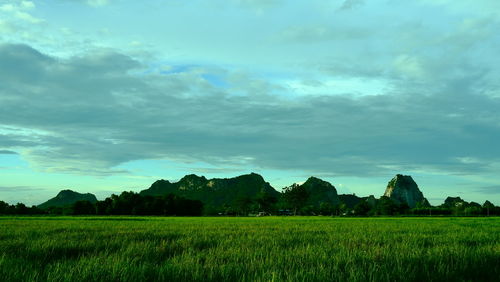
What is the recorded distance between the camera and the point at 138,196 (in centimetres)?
10575

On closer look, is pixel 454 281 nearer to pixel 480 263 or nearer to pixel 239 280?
pixel 480 263

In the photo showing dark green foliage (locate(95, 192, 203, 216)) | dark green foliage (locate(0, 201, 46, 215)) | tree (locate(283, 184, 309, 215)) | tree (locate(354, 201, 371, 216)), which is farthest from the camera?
tree (locate(283, 184, 309, 215))

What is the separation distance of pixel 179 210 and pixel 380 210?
204 feet

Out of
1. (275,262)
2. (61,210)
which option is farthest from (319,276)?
(61,210)

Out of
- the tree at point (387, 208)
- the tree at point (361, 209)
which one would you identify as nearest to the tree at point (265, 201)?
the tree at point (361, 209)

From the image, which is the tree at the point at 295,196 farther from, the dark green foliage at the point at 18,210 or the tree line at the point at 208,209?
the dark green foliage at the point at 18,210

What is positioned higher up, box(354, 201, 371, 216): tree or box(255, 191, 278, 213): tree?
box(255, 191, 278, 213): tree

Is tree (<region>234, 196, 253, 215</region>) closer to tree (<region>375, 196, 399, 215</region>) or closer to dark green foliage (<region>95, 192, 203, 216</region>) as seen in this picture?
dark green foliage (<region>95, 192, 203, 216</region>)

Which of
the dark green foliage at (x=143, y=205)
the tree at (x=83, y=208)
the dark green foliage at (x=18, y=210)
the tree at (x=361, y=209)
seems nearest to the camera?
the dark green foliage at (x=18, y=210)

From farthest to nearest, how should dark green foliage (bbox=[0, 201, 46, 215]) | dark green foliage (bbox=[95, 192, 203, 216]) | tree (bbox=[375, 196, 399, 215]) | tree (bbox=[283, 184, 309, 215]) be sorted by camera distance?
1. tree (bbox=[283, 184, 309, 215])
2. tree (bbox=[375, 196, 399, 215])
3. dark green foliage (bbox=[95, 192, 203, 216])
4. dark green foliage (bbox=[0, 201, 46, 215])

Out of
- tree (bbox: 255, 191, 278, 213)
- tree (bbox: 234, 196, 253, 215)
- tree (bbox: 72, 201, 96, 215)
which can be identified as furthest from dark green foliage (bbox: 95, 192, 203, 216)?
tree (bbox: 255, 191, 278, 213)

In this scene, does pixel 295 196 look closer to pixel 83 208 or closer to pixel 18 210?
pixel 83 208

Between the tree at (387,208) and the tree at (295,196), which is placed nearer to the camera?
the tree at (387,208)

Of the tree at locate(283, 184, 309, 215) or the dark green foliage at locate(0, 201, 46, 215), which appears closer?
the dark green foliage at locate(0, 201, 46, 215)
